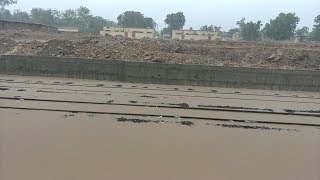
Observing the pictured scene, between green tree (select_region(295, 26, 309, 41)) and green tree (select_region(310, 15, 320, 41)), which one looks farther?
green tree (select_region(295, 26, 309, 41))

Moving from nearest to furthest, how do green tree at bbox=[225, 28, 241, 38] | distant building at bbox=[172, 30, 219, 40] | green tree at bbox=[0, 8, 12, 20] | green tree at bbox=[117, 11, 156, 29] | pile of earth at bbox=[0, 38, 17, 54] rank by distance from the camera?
pile of earth at bbox=[0, 38, 17, 54] < distant building at bbox=[172, 30, 219, 40] < green tree at bbox=[117, 11, 156, 29] < green tree at bbox=[0, 8, 12, 20] < green tree at bbox=[225, 28, 241, 38]

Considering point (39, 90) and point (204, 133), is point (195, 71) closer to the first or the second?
point (39, 90)

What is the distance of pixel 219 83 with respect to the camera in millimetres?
13109

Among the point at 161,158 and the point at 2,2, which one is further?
the point at 2,2

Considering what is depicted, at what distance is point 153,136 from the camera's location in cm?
605

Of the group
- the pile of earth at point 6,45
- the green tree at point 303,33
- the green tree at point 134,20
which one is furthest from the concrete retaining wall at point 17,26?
the green tree at point 303,33

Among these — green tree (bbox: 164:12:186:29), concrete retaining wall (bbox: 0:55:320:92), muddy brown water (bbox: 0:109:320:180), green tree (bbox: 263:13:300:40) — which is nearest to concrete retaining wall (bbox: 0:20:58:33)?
concrete retaining wall (bbox: 0:55:320:92)

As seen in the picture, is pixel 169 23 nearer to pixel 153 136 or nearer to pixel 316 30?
pixel 316 30

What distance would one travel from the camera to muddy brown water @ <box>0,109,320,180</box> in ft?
14.5

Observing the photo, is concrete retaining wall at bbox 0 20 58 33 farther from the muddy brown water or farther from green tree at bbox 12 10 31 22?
green tree at bbox 12 10 31 22

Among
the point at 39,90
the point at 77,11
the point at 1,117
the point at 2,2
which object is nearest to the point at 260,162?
the point at 1,117

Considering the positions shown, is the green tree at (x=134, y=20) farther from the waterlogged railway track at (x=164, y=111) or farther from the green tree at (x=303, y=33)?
the waterlogged railway track at (x=164, y=111)

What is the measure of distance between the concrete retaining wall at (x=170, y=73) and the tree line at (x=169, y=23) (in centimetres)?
2005

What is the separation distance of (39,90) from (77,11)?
A: 53005 millimetres
